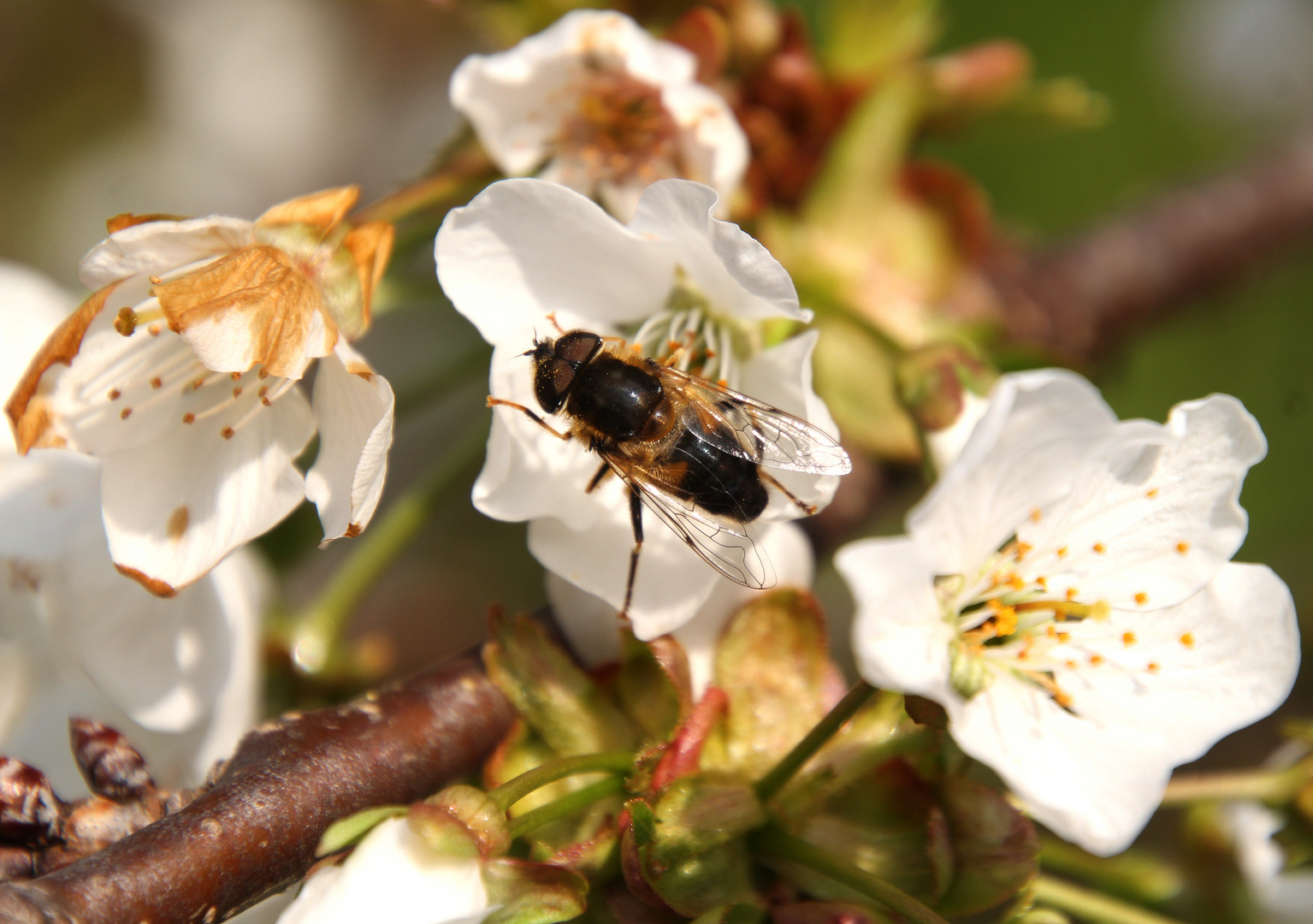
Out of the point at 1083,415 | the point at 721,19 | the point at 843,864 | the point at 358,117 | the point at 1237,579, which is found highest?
the point at 721,19

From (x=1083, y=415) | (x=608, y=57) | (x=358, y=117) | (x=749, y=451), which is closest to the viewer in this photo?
(x=1083, y=415)

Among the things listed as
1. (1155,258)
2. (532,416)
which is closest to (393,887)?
(532,416)

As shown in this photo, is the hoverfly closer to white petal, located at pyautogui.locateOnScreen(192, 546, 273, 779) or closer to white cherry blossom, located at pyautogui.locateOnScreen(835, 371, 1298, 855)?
white cherry blossom, located at pyautogui.locateOnScreen(835, 371, 1298, 855)

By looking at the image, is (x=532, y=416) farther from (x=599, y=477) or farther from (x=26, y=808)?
(x=26, y=808)

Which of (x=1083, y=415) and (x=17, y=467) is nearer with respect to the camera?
(x=1083, y=415)

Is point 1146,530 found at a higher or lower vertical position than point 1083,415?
lower

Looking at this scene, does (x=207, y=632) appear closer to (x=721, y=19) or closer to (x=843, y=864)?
(x=843, y=864)

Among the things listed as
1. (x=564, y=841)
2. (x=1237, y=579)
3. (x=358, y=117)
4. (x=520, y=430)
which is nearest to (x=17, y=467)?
(x=520, y=430)
